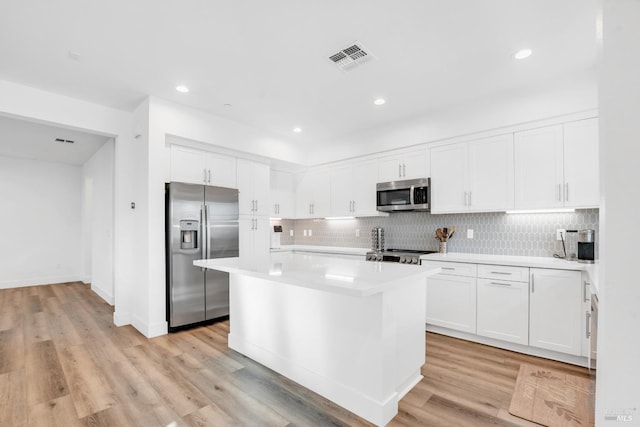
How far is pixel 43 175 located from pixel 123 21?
20.1 feet

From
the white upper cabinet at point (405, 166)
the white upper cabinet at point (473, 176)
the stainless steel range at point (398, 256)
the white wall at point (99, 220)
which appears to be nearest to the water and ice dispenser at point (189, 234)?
the white wall at point (99, 220)

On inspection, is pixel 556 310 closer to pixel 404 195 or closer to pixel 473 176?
pixel 473 176

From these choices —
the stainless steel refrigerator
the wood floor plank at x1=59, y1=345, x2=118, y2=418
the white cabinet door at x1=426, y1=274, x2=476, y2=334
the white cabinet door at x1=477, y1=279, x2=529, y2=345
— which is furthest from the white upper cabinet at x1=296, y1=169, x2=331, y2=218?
the wood floor plank at x1=59, y1=345, x2=118, y2=418

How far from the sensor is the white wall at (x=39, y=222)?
19.8 feet

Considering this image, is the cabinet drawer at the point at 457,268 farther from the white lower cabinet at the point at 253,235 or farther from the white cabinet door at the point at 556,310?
the white lower cabinet at the point at 253,235

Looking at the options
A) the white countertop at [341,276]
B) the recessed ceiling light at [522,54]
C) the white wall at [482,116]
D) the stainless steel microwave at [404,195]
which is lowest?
the white countertop at [341,276]

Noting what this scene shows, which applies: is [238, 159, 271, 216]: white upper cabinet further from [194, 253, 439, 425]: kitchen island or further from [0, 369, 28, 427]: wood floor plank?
[0, 369, 28, 427]: wood floor plank

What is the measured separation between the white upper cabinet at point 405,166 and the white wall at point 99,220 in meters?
4.19

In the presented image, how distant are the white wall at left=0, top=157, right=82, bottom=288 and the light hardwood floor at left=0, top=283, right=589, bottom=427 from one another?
336 cm

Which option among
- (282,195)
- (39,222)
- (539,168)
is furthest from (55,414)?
(39,222)

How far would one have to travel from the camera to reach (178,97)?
3572 millimetres

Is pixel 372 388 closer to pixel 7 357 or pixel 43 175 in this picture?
pixel 7 357

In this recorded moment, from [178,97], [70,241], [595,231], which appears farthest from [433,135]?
[70,241]

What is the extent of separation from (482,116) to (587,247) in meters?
1.75
